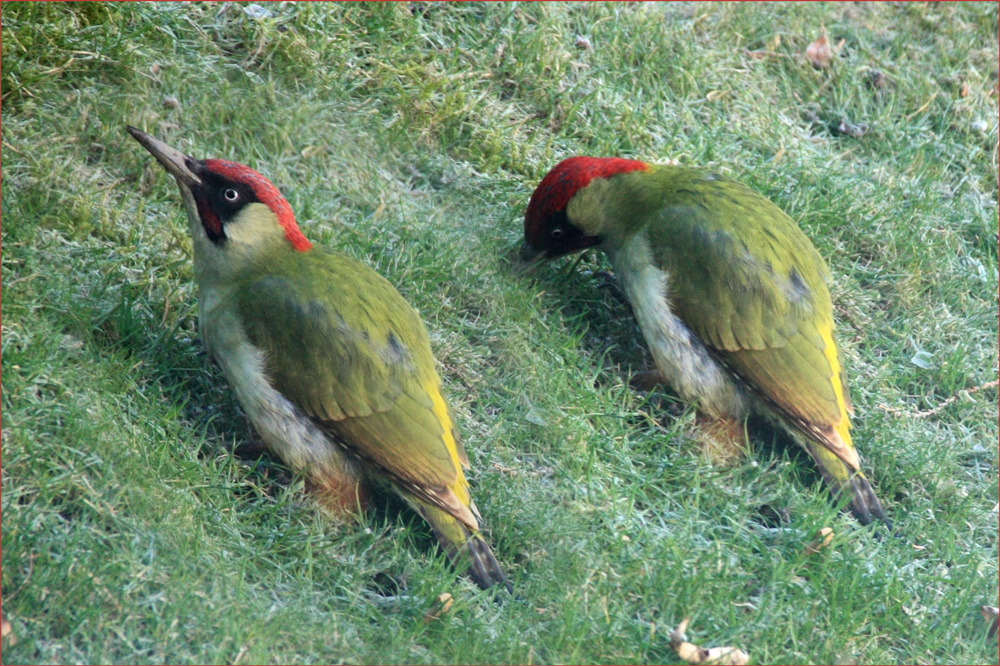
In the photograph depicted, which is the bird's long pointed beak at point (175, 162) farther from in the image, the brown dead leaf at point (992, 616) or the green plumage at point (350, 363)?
the brown dead leaf at point (992, 616)

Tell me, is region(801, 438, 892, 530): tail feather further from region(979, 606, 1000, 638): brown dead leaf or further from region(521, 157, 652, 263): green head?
region(521, 157, 652, 263): green head

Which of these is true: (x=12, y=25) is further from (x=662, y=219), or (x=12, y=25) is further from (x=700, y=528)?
(x=700, y=528)

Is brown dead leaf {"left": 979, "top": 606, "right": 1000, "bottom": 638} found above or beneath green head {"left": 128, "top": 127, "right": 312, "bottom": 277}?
beneath

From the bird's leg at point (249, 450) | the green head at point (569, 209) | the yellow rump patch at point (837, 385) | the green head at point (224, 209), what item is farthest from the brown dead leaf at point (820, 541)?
the green head at point (224, 209)

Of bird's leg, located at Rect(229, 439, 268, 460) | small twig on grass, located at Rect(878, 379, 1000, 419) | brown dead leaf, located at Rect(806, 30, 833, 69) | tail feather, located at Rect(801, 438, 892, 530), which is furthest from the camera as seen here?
brown dead leaf, located at Rect(806, 30, 833, 69)

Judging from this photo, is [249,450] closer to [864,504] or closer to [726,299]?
[726,299]

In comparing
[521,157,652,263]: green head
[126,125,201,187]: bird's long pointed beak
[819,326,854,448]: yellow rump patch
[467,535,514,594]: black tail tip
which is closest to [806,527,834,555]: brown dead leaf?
[819,326,854,448]: yellow rump patch

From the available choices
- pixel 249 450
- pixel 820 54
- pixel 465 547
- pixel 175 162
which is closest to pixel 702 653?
pixel 465 547
